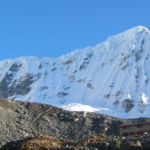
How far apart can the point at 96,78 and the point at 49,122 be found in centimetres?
11270

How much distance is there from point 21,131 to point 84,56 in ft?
466

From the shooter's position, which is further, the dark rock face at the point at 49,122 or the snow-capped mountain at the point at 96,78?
the snow-capped mountain at the point at 96,78

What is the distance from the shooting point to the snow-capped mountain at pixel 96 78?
456 feet

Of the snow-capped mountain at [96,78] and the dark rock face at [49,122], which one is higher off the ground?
the snow-capped mountain at [96,78]

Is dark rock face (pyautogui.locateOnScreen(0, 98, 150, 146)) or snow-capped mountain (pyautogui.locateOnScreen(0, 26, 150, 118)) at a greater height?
snow-capped mountain (pyautogui.locateOnScreen(0, 26, 150, 118))

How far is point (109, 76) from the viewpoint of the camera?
514 feet

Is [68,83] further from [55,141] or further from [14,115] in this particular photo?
[55,141]

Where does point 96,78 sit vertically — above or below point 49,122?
above

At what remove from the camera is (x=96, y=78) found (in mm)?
163625

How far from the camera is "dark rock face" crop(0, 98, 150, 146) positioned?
4724 cm

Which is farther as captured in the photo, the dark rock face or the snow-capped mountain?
the snow-capped mountain

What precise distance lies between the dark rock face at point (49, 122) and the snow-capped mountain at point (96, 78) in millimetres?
68919

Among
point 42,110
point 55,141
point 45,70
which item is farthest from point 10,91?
point 55,141

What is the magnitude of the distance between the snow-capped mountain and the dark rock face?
68.9 metres
